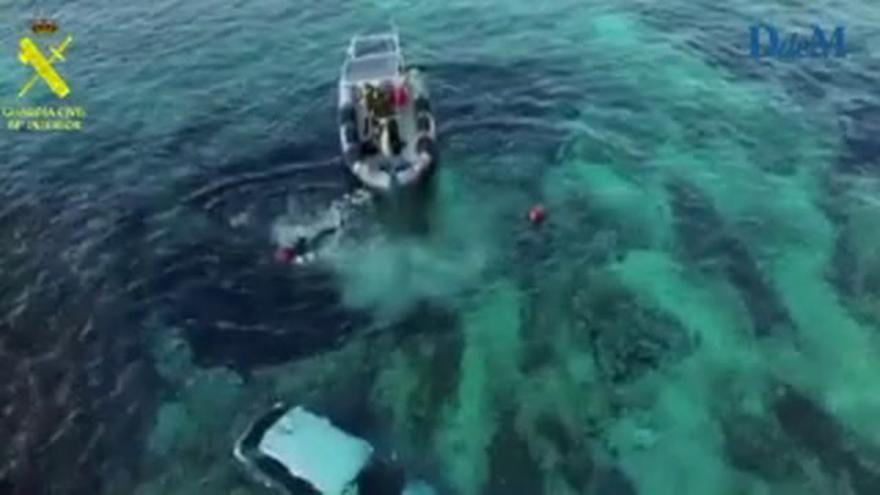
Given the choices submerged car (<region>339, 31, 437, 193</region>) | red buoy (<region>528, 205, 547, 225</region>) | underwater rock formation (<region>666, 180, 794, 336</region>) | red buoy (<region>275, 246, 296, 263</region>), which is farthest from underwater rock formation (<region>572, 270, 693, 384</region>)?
red buoy (<region>275, 246, 296, 263</region>)

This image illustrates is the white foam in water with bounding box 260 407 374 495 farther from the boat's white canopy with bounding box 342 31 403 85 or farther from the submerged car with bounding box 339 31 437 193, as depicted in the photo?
the boat's white canopy with bounding box 342 31 403 85

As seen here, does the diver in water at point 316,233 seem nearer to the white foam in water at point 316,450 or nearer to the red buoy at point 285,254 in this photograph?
the red buoy at point 285,254

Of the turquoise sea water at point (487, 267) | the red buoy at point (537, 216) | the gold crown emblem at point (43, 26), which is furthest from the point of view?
the gold crown emblem at point (43, 26)

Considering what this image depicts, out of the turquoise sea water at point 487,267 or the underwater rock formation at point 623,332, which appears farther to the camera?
the underwater rock formation at point 623,332

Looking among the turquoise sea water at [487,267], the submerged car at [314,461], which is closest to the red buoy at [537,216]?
the turquoise sea water at [487,267]

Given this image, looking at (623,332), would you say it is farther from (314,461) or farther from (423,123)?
(423,123)

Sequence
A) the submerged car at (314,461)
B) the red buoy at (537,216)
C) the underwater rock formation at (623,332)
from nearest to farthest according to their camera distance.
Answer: the submerged car at (314,461) < the underwater rock formation at (623,332) < the red buoy at (537,216)

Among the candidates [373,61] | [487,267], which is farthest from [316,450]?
[373,61]
